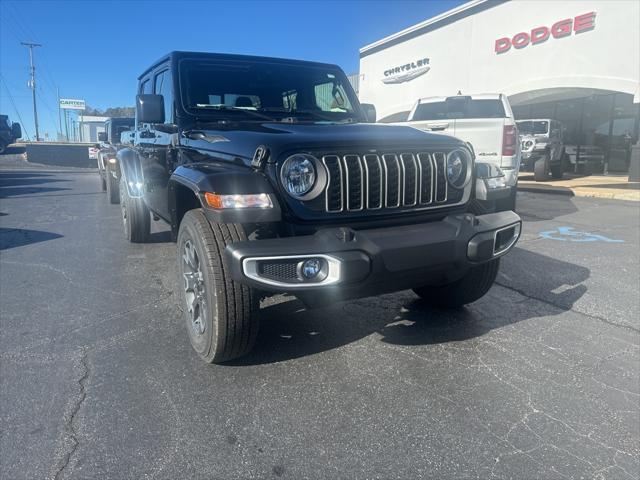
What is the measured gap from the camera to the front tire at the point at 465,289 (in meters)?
3.55

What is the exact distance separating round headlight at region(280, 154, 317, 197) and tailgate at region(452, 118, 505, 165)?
552 centimetres

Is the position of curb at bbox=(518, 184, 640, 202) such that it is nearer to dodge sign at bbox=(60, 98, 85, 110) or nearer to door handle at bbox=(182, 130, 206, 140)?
door handle at bbox=(182, 130, 206, 140)

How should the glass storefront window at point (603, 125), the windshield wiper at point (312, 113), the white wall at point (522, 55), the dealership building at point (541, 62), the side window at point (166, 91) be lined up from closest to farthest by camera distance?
the side window at point (166, 91) → the windshield wiper at point (312, 113) → the white wall at point (522, 55) → the dealership building at point (541, 62) → the glass storefront window at point (603, 125)

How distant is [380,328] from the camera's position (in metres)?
3.64

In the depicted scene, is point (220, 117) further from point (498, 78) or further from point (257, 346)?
point (498, 78)

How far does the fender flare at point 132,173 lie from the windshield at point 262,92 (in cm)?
172

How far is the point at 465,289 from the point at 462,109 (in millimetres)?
6659

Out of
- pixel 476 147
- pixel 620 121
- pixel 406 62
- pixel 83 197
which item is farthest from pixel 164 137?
pixel 406 62

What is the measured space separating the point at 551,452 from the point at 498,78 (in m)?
19.1

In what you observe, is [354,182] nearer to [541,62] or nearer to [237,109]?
[237,109]

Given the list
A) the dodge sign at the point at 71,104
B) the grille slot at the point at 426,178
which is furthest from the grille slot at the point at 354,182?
the dodge sign at the point at 71,104

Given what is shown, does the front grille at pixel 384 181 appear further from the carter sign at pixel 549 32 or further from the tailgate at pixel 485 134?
the carter sign at pixel 549 32

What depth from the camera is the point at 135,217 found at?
6109mm

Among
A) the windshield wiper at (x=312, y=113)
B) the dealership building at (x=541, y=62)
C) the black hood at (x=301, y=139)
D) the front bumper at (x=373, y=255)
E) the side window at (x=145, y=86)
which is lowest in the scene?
the front bumper at (x=373, y=255)
